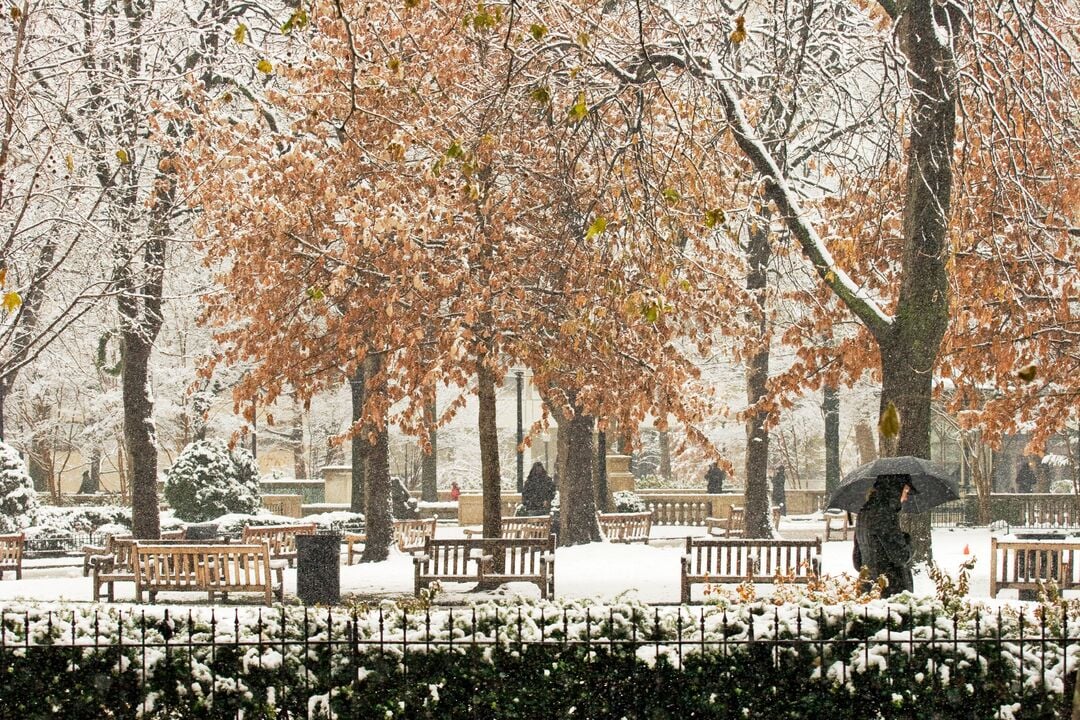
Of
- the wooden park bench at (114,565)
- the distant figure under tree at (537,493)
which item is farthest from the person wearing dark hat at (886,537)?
the distant figure under tree at (537,493)

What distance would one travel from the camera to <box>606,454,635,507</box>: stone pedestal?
131ft

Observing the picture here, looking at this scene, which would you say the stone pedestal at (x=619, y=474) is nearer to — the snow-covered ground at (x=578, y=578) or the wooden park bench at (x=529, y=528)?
the snow-covered ground at (x=578, y=578)

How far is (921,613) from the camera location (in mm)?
7793

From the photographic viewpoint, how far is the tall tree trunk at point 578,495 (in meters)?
23.6

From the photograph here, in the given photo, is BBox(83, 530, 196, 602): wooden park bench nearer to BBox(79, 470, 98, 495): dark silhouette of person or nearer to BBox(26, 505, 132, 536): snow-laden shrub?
BBox(26, 505, 132, 536): snow-laden shrub

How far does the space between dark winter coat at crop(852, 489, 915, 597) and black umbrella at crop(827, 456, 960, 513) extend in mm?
210

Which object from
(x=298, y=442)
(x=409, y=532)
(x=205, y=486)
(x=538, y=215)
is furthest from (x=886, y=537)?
(x=298, y=442)

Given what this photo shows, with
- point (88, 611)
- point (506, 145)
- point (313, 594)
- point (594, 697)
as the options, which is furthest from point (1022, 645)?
point (506, 145)

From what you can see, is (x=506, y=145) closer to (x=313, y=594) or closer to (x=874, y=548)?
(x=313, y=594)

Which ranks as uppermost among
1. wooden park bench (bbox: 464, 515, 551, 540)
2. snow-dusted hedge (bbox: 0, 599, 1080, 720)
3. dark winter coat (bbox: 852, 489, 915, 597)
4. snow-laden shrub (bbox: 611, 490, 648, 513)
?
dark winter coat (bbox: 852, 489, 915, 597)

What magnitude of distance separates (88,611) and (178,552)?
23.3 ft

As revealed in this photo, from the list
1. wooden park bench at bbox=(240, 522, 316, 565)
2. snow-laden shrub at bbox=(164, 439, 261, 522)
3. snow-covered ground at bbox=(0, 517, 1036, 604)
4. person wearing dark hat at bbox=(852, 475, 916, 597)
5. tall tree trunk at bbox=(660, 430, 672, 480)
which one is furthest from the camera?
tall tree trunk at bbox=(660, 430, 672, 480)

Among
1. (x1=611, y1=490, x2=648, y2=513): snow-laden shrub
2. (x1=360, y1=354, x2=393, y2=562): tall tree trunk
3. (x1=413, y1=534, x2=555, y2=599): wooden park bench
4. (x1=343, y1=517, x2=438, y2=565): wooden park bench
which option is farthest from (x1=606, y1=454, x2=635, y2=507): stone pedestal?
(x1=413, y1=534, x2=555, y2=599): wooden park bench

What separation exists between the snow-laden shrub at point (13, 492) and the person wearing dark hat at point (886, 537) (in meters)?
20.5
